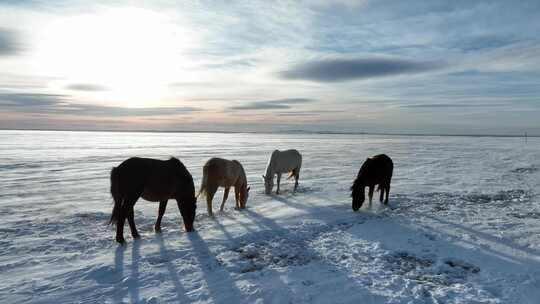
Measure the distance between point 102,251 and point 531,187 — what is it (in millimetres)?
14620

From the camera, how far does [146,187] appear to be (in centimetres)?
646

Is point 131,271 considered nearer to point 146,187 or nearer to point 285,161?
point 146,187

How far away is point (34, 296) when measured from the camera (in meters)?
4.17

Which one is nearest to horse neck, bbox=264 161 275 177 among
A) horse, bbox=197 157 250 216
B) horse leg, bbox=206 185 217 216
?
horse, bbox=197 157 250 216

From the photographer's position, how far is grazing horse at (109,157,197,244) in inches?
242

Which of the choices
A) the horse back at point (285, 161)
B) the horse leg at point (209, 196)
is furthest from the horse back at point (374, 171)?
the horse leg at point (209, 196)

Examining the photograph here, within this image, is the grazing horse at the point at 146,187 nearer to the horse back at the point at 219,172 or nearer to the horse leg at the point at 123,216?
the horse leg at the point at 123,216

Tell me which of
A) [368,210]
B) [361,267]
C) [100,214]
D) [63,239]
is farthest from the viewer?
[368,210]

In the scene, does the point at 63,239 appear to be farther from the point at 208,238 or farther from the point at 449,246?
the point at 449,246

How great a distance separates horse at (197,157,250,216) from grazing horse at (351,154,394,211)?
3211 millimetres

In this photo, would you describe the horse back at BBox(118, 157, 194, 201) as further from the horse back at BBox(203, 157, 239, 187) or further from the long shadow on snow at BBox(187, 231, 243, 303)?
the horse back at BBox(203, 157, 239, 187)

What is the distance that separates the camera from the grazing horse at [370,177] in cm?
893

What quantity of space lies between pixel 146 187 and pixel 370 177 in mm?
6013

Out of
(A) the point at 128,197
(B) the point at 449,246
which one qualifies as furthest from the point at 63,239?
(B) the point at 449,246
